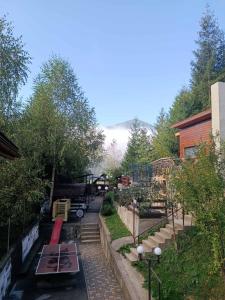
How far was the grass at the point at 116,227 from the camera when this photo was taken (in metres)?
16.7

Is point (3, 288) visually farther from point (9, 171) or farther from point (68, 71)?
point (68, 71)

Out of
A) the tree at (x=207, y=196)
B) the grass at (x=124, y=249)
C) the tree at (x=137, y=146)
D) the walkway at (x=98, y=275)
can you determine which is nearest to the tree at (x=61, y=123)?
the walkway at (x=98, y=275)

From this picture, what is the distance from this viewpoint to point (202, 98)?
3594 centimetres

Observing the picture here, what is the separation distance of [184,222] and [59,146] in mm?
13976

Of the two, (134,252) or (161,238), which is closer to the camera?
(161,238)

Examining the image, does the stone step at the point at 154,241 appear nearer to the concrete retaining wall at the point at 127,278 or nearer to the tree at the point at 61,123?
the concrete retaining wall at the point at 127,278

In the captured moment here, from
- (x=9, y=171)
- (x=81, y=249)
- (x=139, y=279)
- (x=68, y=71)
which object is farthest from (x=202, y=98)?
(x=139, y=279)

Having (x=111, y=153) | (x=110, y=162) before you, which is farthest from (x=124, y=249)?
(x=111, y=153)

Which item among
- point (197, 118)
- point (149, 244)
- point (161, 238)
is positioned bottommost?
point (149, 244)

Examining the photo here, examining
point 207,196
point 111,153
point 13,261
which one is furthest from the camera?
point 111,153

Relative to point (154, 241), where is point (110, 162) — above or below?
above

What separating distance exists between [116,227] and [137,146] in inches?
1330

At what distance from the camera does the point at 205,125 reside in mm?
17094

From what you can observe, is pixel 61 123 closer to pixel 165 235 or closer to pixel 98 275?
pixel 98 275
